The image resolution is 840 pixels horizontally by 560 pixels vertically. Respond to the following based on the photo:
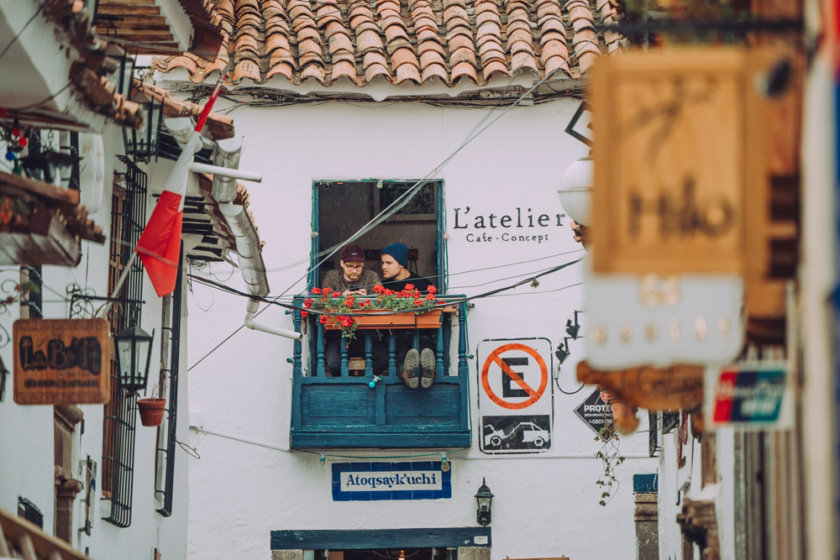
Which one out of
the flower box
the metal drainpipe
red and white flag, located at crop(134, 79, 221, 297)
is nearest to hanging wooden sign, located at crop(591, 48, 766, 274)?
red and white flag, located at crop(134, 79, 221, 297)

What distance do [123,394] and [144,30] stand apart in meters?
3.13

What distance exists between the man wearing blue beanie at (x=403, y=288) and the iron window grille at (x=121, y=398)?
170 inches

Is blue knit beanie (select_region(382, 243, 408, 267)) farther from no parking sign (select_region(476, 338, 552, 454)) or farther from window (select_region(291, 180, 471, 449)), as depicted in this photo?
no parking sign (select_region(476, 338, 552, 454))

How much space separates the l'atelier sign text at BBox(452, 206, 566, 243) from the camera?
17906 mm

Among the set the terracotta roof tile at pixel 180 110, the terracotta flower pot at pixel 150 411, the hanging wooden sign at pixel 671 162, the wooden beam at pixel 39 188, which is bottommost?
the terracotta flower pot at pixel 150 411

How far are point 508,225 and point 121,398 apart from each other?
608 centimetres

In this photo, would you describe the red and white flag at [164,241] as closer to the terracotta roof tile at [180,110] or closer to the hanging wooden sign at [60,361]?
the terracotta roof tile at [180,110]

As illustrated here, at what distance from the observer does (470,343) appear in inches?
698

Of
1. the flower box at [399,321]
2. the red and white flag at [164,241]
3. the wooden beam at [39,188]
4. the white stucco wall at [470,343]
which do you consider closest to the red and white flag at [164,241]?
the red and white flag at [164,241]

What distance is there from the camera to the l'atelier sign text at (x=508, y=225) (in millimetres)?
17906

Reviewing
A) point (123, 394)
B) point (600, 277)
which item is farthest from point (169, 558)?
point (600, 277)

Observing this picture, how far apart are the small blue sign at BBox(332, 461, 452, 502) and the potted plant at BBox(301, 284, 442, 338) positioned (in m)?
1.59

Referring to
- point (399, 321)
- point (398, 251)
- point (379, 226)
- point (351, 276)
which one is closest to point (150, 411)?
point (399, 321)

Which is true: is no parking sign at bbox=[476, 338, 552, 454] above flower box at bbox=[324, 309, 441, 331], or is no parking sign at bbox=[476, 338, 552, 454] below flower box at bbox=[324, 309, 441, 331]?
below
